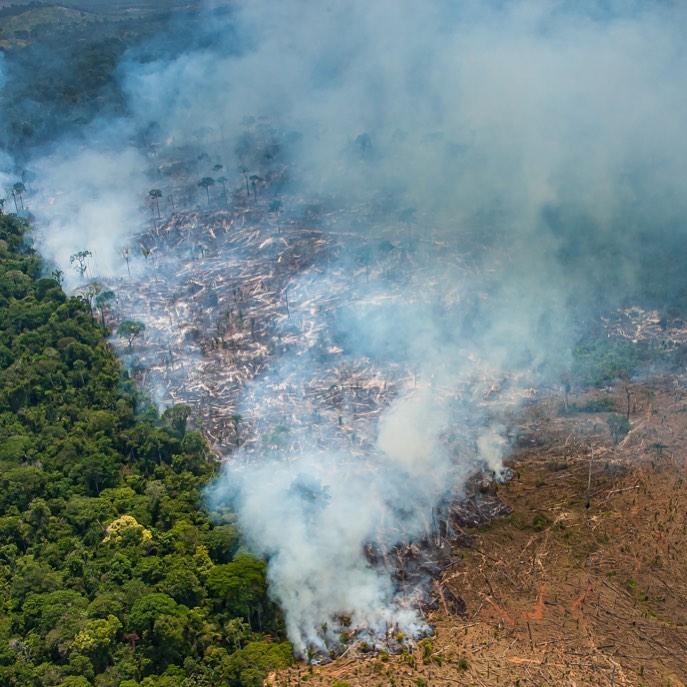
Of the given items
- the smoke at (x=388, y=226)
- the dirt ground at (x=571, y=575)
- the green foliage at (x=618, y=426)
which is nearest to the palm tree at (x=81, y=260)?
the smoke at (x=388, y=226)

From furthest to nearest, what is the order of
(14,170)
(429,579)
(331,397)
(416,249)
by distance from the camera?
1. (14,170)
2. (416,249)
3. (331,397)
4. (429,579)

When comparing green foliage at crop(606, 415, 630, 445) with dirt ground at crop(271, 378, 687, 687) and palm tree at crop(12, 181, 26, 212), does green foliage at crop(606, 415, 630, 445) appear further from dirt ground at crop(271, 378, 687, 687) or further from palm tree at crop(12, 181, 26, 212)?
palm tree at crop(12, 181, 26, 212)

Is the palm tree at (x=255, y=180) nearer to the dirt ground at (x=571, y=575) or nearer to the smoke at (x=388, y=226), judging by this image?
the smoke at (x=388, y=226)

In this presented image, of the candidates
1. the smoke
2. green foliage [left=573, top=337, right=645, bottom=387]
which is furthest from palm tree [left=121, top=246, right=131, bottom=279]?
green foliage [left=573, top=337, right=645, bottom=387]

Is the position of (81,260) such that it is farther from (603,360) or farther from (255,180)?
(603,360)

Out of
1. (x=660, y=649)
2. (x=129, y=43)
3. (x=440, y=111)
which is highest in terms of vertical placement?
(x=129, y=43)

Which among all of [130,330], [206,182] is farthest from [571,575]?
[206,182]

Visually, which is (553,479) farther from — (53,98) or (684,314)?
(53,98)

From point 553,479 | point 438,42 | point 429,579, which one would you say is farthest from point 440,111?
point 429,579
